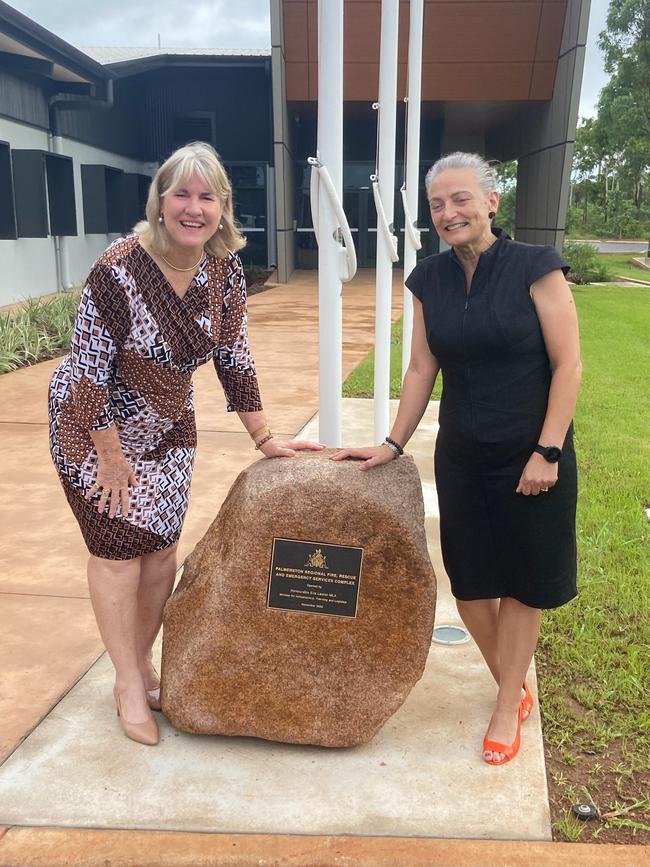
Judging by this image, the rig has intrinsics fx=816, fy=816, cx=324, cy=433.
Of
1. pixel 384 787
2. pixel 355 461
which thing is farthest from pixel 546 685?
pixel 355 461

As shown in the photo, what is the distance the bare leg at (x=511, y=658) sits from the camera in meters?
2.64

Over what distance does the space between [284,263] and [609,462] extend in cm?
1585

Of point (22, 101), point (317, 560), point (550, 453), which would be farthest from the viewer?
point (22, 101)

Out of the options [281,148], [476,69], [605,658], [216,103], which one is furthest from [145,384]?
[216,103]

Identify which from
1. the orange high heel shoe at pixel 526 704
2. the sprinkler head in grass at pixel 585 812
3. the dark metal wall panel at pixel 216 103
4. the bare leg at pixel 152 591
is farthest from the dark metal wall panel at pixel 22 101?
the sprinkler head in grass at pixel 585 812

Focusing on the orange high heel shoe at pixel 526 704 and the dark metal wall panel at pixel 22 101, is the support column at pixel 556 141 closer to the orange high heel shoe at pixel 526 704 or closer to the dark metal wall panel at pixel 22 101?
the dark metal wall panel at pixel 22 101

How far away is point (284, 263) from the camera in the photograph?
20.8 meters

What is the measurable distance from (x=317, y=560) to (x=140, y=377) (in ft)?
2.59

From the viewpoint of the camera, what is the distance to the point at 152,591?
283cm

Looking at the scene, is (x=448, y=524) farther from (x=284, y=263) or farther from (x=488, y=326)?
(x=284, y=263)

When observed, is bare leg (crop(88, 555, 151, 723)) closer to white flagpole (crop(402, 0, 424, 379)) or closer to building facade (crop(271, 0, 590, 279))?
white flagpole (crop(402, 0, 424, 379))

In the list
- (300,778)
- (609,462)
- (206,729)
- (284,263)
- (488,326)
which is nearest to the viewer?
(488,326)

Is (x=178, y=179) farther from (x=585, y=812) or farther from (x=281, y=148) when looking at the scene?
(x=281, y=148)

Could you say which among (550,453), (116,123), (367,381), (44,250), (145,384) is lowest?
(367,381)
